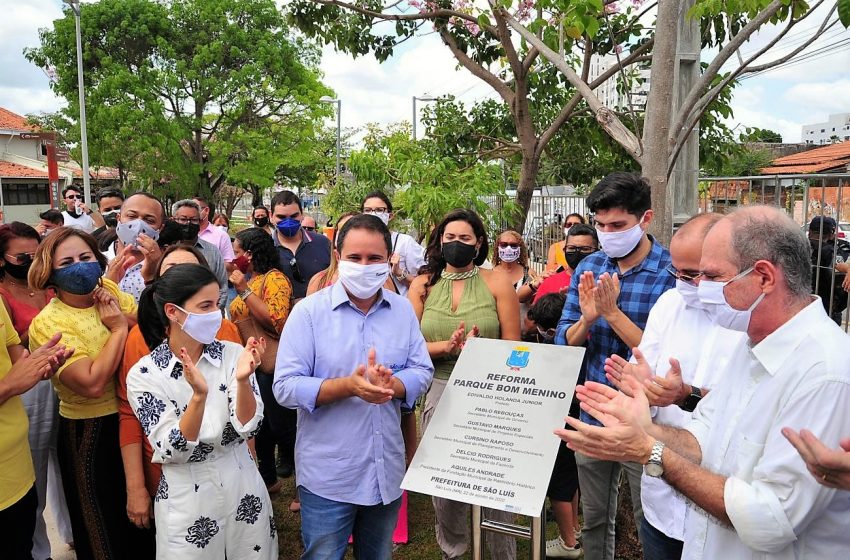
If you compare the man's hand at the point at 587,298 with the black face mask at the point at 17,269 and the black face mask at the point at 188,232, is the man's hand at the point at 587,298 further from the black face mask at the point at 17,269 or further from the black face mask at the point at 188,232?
the black face mask at the point at 17,269

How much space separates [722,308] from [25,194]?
46627 millimetres

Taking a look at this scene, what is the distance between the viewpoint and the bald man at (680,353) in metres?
2.47

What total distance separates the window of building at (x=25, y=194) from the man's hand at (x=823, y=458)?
4533 cm

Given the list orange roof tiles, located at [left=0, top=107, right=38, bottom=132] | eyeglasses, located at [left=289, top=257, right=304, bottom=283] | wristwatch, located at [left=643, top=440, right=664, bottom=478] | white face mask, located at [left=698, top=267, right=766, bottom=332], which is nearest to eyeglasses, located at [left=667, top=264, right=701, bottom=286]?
white face mask, located at [left=698, top=267, right=766, bottom=332]

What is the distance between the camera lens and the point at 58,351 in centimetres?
267

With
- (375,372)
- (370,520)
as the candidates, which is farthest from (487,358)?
(370,520)

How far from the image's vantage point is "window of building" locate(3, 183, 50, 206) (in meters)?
38.6

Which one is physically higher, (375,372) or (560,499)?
(375,372)

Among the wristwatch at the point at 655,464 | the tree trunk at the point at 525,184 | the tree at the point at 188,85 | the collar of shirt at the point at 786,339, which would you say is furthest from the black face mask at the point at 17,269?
the tree at the point at 188,85

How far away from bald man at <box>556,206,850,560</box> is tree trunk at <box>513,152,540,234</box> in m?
5.87

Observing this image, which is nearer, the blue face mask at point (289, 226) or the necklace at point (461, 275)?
the necklace at point (461, 275)

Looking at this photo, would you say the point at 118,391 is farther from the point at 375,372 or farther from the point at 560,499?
the point at 560,499

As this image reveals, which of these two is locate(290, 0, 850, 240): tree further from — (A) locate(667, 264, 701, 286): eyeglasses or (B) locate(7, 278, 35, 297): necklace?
(B) locate(7, 278, 35, 297): necklace

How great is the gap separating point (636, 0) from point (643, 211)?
387 centimetres
